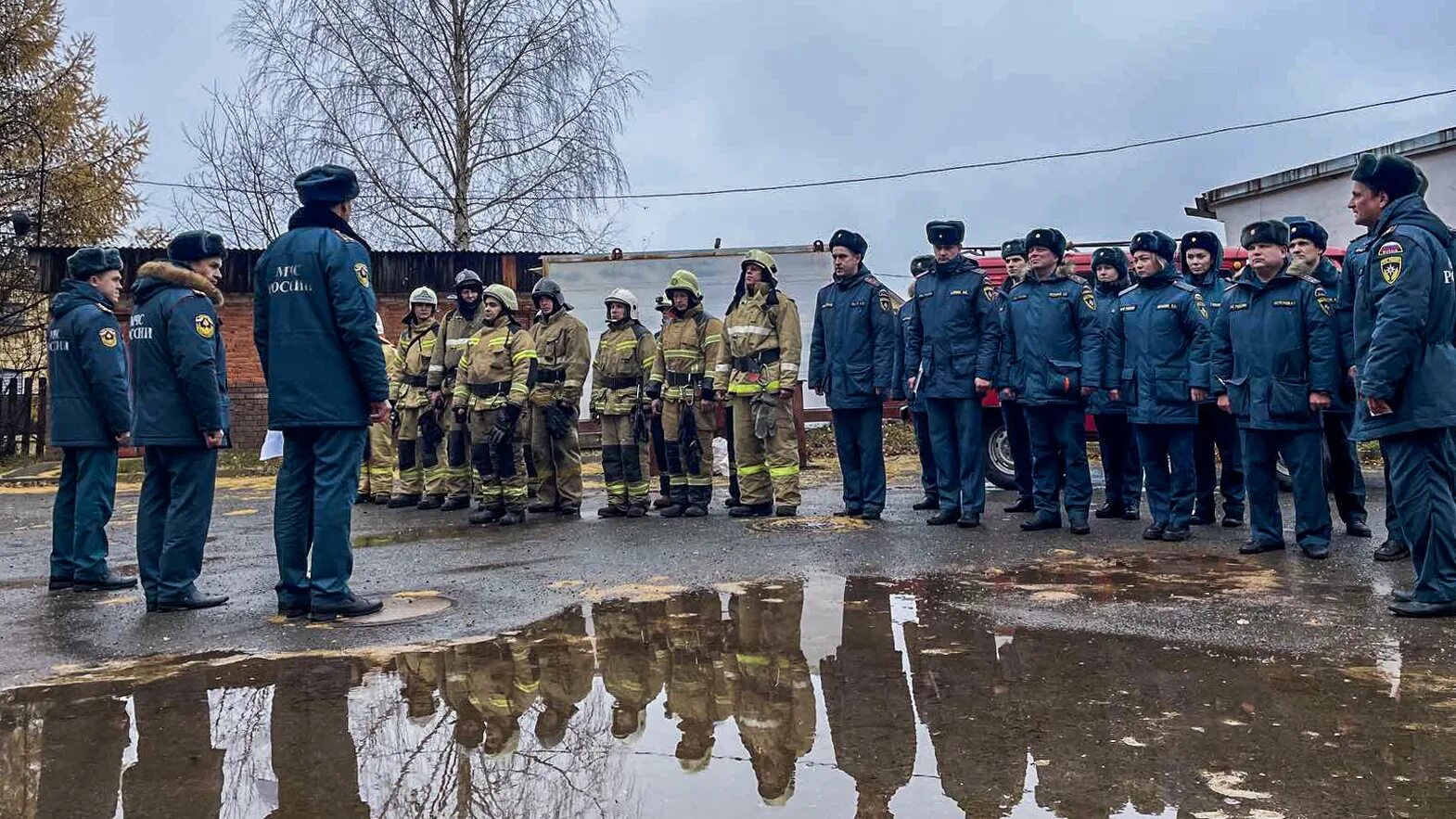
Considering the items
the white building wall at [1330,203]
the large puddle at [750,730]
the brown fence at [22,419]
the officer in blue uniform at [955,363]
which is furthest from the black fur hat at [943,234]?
the brown fence at [22,419]

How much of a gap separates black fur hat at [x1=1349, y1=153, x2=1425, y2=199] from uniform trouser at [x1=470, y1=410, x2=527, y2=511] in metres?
6.49

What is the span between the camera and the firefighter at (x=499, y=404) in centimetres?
988

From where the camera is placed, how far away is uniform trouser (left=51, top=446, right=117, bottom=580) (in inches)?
275

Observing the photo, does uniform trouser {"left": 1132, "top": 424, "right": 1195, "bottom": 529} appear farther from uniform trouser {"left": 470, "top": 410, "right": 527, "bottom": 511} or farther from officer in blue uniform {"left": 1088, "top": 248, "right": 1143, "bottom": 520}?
uniform trouser {"left": 470, "top": 410, "right": 527, "bottom": 511}

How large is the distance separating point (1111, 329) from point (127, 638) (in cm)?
670

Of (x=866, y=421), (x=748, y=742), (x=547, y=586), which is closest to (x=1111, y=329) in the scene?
(x=866, y=421)

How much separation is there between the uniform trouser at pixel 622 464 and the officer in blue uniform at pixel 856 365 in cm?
166

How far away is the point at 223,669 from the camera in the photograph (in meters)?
4.84

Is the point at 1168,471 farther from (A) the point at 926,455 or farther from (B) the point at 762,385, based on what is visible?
(B) the point at 762,385

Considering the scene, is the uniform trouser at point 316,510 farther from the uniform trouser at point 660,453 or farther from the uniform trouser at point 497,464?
the uniform trouser at point 660,453

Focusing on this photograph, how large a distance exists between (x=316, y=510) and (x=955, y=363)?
4.80 m

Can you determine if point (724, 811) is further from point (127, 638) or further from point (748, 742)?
point (127, 638)

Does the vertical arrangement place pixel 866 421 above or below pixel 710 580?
above

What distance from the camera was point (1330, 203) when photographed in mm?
20547
